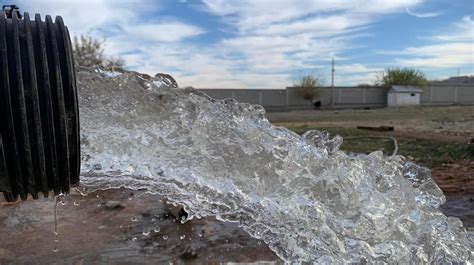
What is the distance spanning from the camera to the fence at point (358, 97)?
139ft

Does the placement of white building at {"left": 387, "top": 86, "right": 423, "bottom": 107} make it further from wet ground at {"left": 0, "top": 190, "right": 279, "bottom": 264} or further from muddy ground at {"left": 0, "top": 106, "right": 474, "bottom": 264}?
wet ground at {"left": 0, "top": 190, "right": 279, "bottom": 264}

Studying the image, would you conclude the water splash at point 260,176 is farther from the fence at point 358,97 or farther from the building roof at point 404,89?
the building roof at point 404,89

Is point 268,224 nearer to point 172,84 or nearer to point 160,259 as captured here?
point 160,259

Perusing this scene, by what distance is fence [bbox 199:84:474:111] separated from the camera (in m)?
42.2

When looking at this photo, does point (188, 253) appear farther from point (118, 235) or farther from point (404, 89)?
point (404, 89)

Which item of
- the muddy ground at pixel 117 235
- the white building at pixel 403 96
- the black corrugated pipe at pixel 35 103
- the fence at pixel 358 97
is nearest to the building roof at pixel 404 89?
the white building at pixel 403 96

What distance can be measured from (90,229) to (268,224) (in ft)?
4.54

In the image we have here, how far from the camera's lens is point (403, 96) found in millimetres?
42406

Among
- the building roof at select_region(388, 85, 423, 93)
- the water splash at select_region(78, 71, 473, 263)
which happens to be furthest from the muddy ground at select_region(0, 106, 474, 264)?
the building roof at select_region(388, 85, 423, 93)

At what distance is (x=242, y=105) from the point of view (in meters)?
4.50

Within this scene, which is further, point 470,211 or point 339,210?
point 470,211

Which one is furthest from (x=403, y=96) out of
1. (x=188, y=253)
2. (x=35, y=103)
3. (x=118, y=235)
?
(x=35, y=103)

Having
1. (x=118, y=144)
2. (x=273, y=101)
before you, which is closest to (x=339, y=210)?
(x=118, y=144)

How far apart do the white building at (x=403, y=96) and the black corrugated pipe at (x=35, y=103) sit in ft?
135
